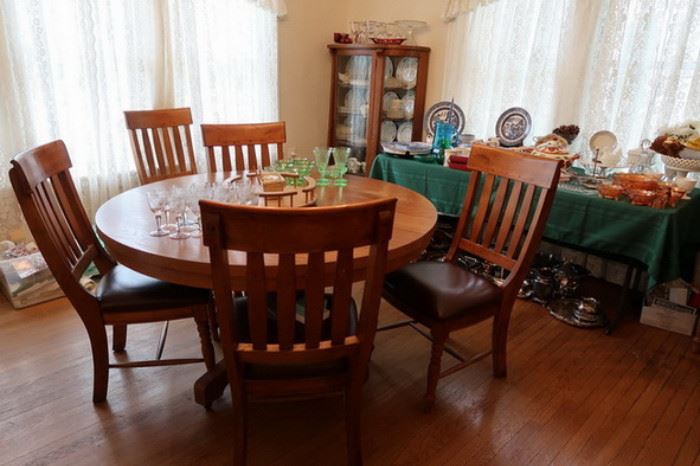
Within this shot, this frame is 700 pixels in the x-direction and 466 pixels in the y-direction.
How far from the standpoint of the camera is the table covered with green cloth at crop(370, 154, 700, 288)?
2.05 metres

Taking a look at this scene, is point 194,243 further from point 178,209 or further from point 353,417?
point 353,417

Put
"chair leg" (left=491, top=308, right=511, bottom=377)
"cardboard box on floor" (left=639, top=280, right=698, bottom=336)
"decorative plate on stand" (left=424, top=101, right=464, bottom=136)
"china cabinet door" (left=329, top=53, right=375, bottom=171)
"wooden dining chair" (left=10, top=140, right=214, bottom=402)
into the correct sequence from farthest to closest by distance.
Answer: "china cabinet door" (left=329, top=53, right=375, bottom=171) → "decorative plate on stand" (left=424, top=101, right=464, bottom=136) → "cardboard box on floor" (left=639, top=280, right=698, bottom=336) → "chair leg" (left=491, top=308, right=511, bottom=377) → "wooden dining chair" (left=10, top=140, right=214, bottom=402)

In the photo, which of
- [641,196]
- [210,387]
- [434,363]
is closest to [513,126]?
[641,196]

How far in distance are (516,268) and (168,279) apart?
1213mm

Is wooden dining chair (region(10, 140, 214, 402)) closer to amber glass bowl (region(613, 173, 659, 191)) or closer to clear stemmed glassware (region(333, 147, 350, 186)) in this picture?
clear stemmed glassware (region(333, 147, 350, 186))

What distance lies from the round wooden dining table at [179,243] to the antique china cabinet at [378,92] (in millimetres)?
1917

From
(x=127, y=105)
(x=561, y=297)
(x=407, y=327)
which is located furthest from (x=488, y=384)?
(x=127, y=105)

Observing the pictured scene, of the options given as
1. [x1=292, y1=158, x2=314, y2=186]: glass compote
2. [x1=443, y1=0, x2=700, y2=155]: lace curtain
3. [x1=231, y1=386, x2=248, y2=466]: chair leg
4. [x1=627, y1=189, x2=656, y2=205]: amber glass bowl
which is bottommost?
[x1=231, y1=386, x2=248, y2=466]: chair leg

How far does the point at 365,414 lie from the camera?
1.77 meters

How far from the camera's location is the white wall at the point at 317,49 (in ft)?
11.9

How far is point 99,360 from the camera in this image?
1.68m

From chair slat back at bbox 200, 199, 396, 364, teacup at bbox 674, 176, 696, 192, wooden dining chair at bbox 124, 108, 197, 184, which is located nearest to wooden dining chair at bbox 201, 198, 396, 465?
chair slat back at bbox 200, 199, 396, 364

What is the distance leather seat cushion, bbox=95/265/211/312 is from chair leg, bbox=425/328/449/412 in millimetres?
829

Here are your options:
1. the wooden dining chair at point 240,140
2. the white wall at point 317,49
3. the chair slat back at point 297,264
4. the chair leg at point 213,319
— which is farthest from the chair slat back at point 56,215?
the white wall at point 317,49
